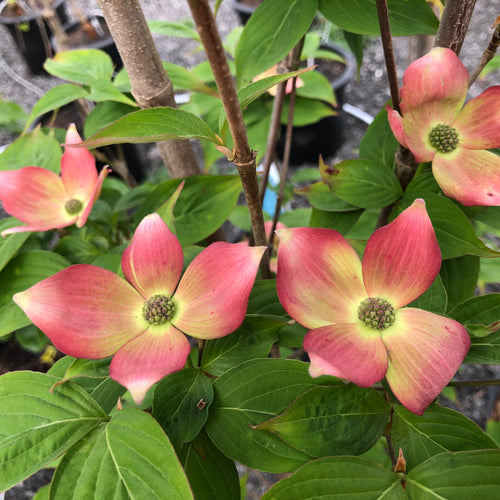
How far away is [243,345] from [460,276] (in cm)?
23

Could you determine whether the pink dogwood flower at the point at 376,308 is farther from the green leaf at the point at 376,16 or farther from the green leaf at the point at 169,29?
the green leaf at the point at 169,29

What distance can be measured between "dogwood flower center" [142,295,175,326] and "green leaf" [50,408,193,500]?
68 millimetres

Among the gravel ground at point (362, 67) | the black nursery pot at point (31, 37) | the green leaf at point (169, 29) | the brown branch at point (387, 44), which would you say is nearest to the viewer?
the brown branch at point (387, 44)

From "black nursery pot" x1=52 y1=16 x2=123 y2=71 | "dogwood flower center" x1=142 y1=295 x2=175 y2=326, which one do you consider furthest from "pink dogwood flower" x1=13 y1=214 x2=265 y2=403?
"black nursery pot" x1=52 y1=16 x2=123 y2=71

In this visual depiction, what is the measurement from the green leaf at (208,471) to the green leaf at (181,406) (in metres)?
0.04

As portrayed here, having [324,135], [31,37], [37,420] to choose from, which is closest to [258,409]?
[37,420]

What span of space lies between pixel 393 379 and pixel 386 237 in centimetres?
9

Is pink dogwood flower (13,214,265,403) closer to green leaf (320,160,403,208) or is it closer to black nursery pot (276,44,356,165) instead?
green leaf (320,160,403,208)

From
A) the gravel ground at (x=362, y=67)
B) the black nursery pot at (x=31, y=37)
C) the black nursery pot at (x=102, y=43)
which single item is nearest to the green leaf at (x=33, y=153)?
the gravel ground at (x=362, y=67)

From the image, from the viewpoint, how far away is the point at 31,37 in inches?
72.7

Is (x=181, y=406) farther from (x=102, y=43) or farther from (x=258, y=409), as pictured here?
(x=102, y=43)

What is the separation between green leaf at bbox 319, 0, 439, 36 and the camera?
0.40 metres

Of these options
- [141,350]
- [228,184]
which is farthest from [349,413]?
[228,184]

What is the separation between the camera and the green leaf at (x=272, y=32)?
391 mm
